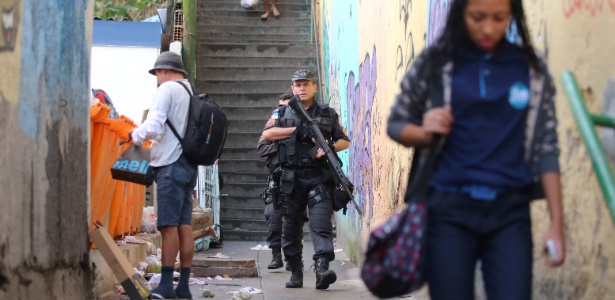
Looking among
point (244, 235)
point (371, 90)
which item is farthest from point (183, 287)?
point (244, 235)

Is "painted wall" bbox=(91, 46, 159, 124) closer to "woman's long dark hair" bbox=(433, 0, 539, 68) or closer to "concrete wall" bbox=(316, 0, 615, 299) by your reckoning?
"concrete wall" bbox=(316, 0, 615, 299)

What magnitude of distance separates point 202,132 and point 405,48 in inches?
71.6

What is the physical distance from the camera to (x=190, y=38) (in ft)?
61.4

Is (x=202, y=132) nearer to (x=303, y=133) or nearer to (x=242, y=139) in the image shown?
(x=303, y=133)

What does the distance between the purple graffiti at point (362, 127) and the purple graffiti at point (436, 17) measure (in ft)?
10.0

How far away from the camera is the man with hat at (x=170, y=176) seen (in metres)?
7.38

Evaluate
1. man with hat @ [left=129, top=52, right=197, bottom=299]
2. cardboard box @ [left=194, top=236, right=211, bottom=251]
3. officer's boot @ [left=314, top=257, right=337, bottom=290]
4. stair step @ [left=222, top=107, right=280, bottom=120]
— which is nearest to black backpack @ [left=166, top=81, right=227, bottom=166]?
man with hat @ [left=129, top=52, right=197, bottom=299]

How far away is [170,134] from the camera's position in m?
7.47

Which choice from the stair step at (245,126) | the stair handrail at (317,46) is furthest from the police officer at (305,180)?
the stair handrail at (317,46)

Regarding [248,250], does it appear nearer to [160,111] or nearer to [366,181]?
[366,181]

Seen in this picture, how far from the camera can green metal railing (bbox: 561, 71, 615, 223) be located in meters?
3.22

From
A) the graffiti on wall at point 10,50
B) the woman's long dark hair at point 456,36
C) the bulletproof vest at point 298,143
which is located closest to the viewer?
the woman's long dark hair at point 456,36

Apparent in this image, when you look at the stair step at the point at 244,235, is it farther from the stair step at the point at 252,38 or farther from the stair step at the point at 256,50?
the stair step at the point at 252,38

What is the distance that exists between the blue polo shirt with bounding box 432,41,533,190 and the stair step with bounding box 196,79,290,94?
14.7 metres
